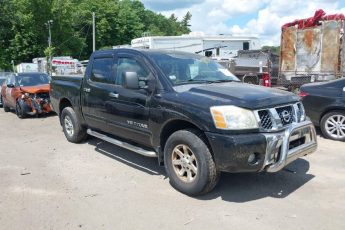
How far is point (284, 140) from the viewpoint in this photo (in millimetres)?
4820

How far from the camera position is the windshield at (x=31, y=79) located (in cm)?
1323

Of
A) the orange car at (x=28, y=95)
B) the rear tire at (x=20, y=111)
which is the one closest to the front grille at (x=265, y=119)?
the orange car at (x=28, y=95)

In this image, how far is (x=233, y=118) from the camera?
465cm

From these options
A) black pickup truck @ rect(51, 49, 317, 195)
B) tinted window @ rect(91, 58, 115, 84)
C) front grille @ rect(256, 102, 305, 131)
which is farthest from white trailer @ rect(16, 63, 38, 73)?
front grille @ rect(256, 102, 305, 131)

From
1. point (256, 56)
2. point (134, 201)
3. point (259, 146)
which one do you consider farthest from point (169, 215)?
point (256, 56)

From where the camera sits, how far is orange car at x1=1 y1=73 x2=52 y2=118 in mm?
12281

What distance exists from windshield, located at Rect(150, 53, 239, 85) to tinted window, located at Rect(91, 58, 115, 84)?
38.2 inches

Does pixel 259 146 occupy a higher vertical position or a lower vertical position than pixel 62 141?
higher

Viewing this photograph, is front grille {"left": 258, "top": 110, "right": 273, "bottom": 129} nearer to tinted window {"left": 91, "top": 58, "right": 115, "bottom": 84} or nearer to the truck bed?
tinted window {"left": 91, "top": 58, "right": 115, "bottom": 84}

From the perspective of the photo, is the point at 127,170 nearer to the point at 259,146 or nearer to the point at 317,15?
the point at 259,146

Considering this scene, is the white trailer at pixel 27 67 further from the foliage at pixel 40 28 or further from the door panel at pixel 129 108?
the door panel at pixel 129 108

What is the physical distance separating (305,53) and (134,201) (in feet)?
33.3

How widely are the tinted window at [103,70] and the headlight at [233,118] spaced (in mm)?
2409

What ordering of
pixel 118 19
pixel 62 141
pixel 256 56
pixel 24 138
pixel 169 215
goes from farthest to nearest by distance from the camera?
pixel 118 19 → pixel 256 56 → pixel 24 138 → pixel 62 141 → pixel 169 215
